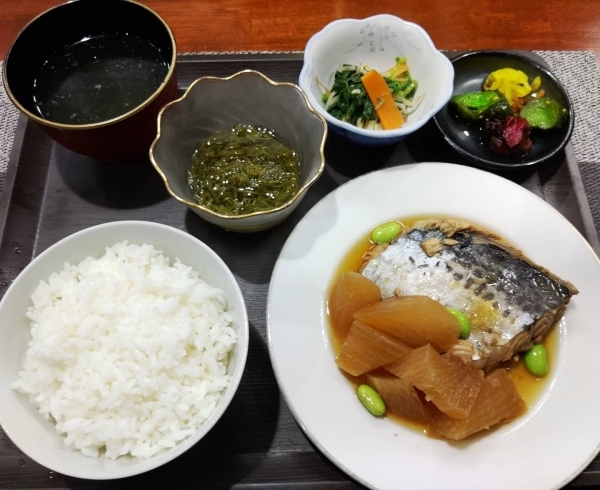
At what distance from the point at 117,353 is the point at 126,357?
1.5 inches

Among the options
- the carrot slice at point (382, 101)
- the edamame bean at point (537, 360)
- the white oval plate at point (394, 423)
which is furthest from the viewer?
the carrot slice at point (382, 101)

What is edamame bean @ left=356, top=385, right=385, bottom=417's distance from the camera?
6.08 feet

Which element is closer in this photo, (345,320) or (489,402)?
(489,402)

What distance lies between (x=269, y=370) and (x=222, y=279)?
1.48 feet

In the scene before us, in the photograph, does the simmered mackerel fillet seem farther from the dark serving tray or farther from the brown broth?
the dark serving tray

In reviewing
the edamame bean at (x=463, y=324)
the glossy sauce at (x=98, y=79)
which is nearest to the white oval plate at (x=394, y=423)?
the edamame bean at (x=463, y=324)

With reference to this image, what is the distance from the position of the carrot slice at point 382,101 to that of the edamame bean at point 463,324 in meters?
1.00

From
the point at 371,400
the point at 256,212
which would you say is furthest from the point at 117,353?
the point at 371,400

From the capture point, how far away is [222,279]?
1.81 meters

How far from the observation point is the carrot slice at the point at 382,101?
2.38 m

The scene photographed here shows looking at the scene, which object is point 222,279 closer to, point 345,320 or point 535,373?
point 345,320

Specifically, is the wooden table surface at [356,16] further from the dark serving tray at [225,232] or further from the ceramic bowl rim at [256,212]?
the ceramic bowl rim at [256,212]

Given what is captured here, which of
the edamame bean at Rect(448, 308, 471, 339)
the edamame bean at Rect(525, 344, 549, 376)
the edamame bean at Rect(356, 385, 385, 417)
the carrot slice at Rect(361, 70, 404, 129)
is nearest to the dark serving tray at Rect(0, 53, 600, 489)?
the carrot slice at Rect(361, 70, 404, 129)

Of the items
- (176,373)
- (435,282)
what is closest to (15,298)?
(176,373)
